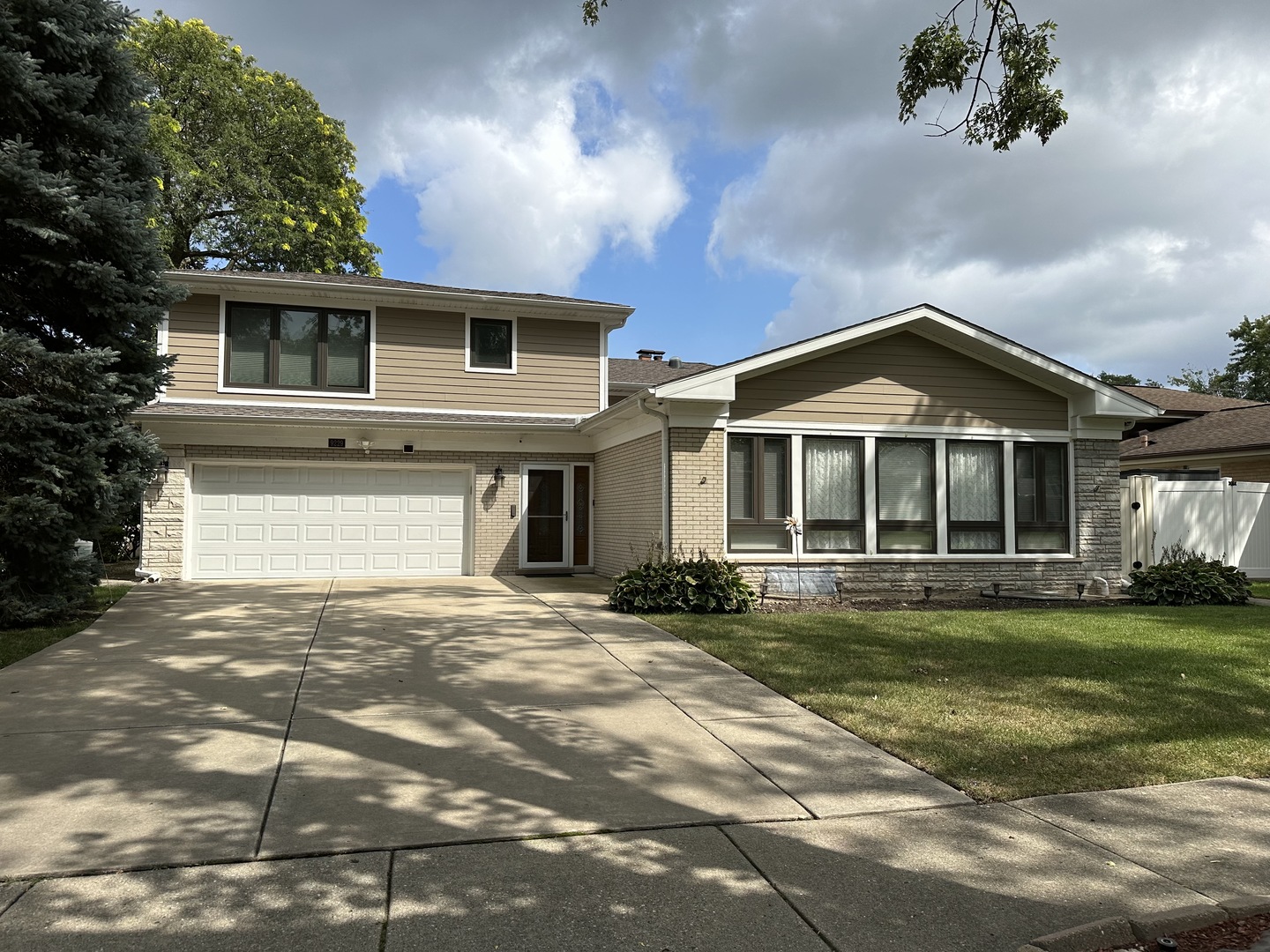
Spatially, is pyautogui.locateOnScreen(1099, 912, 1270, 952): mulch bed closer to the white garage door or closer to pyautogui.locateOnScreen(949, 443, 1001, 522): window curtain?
pyautogui.locateOnScreen(949, 443, 1001, 522): window curtain

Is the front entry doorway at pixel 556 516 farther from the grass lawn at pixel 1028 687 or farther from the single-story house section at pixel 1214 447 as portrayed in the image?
the single-story house section at pixel 1214 447

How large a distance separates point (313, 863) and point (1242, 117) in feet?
31.1

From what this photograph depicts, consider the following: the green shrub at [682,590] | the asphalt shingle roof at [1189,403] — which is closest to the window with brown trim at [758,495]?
the green shrub at [682,590]

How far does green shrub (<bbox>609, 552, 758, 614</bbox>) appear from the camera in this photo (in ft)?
35.3

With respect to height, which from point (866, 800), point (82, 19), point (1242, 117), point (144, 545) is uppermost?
point (82, 19)

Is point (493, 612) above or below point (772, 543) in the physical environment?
below

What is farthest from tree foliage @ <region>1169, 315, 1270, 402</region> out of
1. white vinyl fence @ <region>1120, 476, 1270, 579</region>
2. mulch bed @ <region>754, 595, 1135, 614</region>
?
mulch bed @ <region>754, 595, 1135, 614</region>

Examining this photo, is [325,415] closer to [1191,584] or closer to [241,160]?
[1191,584]

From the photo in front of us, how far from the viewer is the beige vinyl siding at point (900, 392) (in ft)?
42.3

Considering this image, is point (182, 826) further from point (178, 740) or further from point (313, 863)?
point (178, 740)

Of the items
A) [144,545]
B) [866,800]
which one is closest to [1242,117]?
[866,800]

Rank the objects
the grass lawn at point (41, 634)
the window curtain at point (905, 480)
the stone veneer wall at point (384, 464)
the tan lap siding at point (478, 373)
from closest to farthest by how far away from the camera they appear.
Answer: the grass lawn at point (41, 634) → the window curtain at point (905, 480) → the stone veneer wall at point (384, 464) → the tan lap siding at point (478, 373)

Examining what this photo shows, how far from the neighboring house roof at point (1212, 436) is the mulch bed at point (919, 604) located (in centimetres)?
856

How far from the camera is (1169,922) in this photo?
306 centimetres
